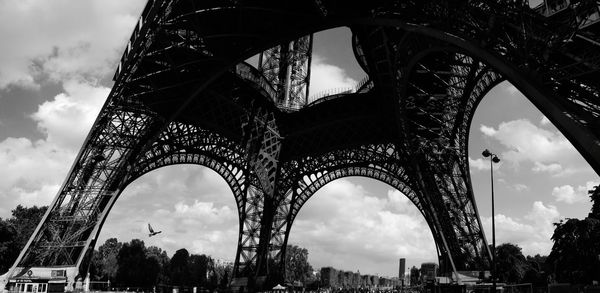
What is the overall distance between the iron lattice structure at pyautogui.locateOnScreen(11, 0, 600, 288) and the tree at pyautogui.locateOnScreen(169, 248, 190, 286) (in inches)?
1591

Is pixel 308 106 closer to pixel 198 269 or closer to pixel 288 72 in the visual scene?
pixel 288 72

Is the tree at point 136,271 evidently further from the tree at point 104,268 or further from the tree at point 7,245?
the tree at point 7,245

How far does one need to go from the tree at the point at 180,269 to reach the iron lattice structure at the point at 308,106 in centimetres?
4042

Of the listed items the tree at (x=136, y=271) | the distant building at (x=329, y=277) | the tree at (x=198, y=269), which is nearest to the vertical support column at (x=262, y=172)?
the tree at (x=136, y=271)

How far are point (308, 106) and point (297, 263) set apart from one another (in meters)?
75.6

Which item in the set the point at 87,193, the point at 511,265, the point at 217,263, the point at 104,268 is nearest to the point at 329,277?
the point at 217,263

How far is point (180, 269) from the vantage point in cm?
8619

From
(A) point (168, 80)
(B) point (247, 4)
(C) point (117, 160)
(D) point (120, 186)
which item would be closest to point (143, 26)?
(B) point (247, 4)

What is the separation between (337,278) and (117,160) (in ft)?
462

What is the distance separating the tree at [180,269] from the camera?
273 feet

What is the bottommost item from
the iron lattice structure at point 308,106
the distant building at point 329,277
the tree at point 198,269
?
the distant building at point 329,277

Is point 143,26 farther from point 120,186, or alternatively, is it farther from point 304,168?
point 304,168

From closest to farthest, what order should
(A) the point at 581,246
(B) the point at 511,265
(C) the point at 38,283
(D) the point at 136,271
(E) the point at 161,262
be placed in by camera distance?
(C) the point at 38,283 → (A) the point at 581,246 → (D) the point at 136,271 → (B) the point at 511,265 → (E) the point at 161,262

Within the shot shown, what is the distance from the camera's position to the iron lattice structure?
1317cm
